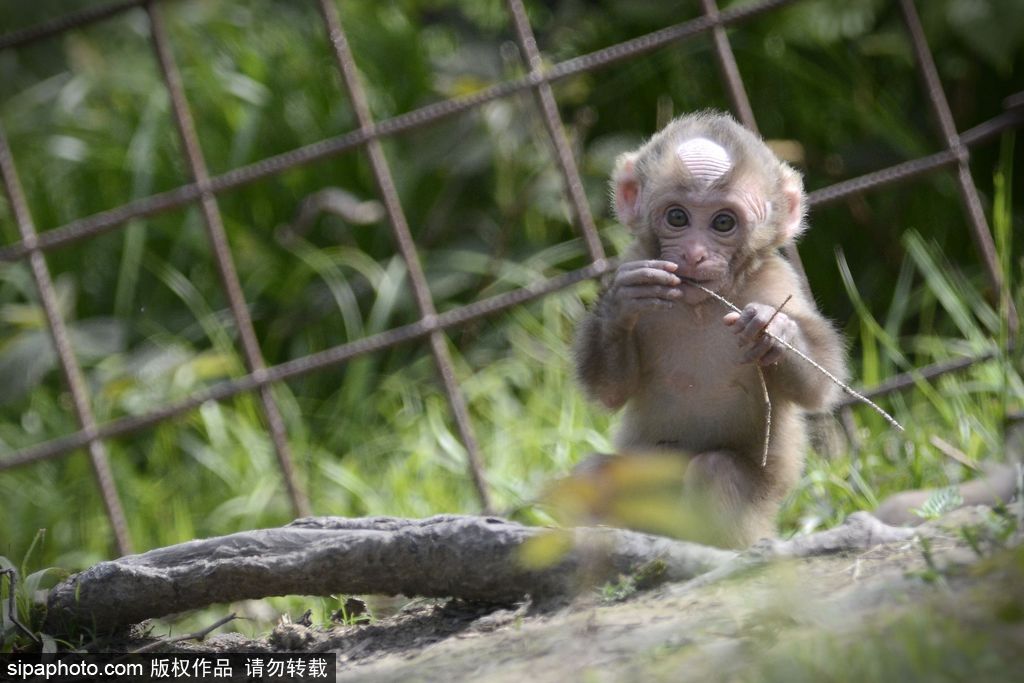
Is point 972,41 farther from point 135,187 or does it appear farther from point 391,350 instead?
point 135,187

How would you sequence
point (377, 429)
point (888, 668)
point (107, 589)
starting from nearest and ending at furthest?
point (888, 668)
point (107, 589)
point (377, 429)

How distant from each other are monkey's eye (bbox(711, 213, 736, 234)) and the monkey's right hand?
17 cm

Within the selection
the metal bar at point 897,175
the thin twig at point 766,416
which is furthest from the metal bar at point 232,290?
the metal bar at point 897,175

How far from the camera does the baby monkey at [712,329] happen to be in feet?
11.8

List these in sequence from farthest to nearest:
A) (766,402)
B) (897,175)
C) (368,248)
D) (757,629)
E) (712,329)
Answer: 1. (368,248)
2. (897,175)
3. (712,329)
4. (766,402)
5. (757,629)

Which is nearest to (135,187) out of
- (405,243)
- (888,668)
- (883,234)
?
(405,243)

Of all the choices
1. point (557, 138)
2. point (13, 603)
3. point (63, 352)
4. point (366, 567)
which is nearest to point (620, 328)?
point (366, 567)

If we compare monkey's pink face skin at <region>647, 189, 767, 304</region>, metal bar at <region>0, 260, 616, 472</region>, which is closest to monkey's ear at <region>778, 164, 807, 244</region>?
monkey's pink face skin at <region>647, 189, 767, 304</region>

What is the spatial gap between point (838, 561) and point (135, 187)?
482 centimetres

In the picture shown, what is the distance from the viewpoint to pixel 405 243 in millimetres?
4926

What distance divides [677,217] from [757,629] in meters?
1.57

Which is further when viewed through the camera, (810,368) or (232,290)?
(232,290)

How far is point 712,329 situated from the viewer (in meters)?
3.86

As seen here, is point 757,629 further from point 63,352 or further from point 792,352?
point 63,352
